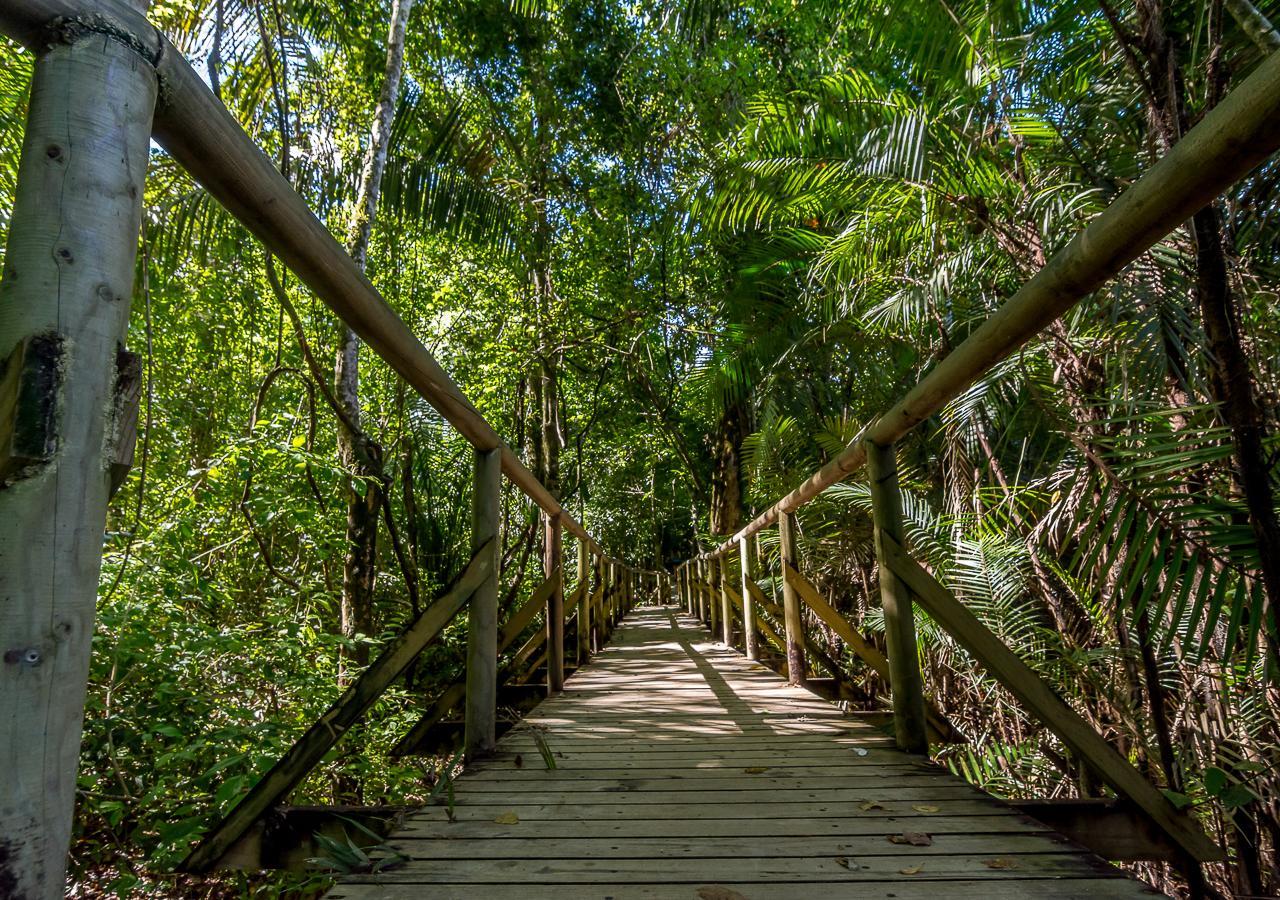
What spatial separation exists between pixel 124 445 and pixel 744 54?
20.6ft

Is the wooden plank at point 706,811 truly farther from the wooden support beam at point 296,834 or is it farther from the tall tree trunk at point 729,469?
the tall tree trunk at point 729,469

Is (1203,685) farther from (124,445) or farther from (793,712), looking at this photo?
(124,445)

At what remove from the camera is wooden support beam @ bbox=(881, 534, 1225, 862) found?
1.51m

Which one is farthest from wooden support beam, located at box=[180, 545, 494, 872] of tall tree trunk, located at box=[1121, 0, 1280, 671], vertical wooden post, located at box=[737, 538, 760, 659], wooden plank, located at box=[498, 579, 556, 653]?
vertical wooden post, located at box=[737, 538, 760, 659]

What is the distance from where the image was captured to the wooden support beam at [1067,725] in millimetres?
1509

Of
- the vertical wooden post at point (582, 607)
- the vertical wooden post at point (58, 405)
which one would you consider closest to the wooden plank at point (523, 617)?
the vertical wooden post at point (582, 607)

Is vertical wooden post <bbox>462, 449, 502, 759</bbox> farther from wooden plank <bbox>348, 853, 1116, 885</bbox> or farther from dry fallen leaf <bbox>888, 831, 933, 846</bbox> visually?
dry fallen leaf <bbox>888, 831, 933, 846</bbox>

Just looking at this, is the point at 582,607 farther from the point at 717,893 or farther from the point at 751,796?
the point at 717,893

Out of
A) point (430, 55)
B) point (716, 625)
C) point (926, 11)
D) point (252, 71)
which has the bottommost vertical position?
point (716, 625)

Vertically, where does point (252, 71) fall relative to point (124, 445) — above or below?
above

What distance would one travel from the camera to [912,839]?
144 cm

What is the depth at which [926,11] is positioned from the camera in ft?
12.1

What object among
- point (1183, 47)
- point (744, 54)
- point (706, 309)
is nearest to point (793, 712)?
point (1183, 47)

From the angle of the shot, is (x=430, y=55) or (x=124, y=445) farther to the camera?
(x=430, y=55)
